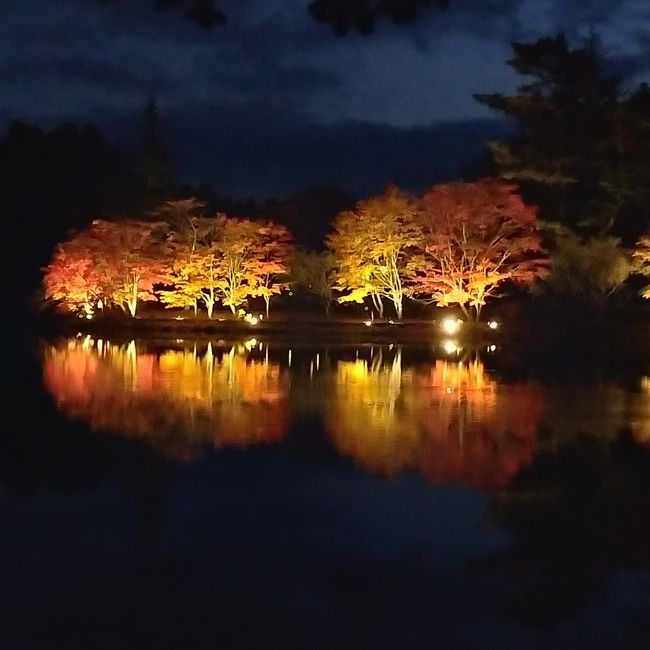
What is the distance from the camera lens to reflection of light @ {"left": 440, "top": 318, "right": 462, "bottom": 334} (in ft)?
91.6

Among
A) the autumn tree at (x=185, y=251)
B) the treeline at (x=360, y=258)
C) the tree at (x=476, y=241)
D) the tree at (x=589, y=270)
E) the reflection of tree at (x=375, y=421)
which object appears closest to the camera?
the reflection of tree at (x=375, y=421)

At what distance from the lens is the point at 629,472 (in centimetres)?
868

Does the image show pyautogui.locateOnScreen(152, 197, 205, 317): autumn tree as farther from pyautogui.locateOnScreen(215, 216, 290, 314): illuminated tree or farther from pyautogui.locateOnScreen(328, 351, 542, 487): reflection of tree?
pyautogui.locateOnScreen(328, 351, 542, 487): reflection of tree

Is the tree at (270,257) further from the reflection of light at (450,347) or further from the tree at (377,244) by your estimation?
the reflection of light at (450,347)

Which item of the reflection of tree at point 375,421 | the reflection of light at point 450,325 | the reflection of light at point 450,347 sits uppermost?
the reflection of light at point 450,325

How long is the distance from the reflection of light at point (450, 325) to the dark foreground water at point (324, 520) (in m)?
13.5

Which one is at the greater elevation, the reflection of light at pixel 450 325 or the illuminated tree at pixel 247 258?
the illuminated tree at pixel 247 258

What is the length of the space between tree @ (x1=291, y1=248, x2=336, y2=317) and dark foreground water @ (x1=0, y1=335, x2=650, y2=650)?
21053mm

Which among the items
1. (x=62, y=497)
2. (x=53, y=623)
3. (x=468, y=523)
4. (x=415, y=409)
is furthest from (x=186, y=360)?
(x=53, y=623)

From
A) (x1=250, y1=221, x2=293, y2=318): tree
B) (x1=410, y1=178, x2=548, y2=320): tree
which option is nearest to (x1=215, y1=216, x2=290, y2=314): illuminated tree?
(x1=250, y1=221, x2=293, y2=318): tree

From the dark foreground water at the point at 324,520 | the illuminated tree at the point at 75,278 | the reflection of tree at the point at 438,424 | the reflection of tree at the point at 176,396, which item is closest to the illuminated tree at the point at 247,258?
the illuminated tree at the point at 75,278

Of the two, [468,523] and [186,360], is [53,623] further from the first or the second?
Answer: [186,360]

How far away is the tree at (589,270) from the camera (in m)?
27.5

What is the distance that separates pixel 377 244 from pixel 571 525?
918 inches
